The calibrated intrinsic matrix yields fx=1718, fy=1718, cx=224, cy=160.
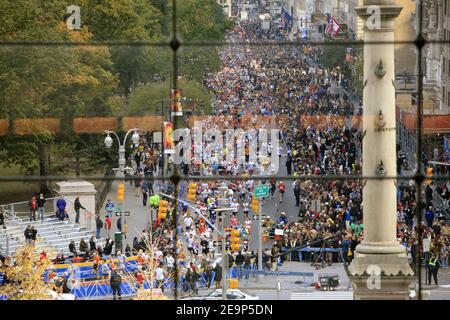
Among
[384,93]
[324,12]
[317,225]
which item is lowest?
[317,225]

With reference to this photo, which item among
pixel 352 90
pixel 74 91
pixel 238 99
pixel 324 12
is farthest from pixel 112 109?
pixel 324 12

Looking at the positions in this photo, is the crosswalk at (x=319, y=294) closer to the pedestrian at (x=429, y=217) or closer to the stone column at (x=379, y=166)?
the stone column at (x=379, y=166)

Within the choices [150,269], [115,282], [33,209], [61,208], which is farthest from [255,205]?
[115,282]

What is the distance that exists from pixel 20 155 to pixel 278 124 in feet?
49.6

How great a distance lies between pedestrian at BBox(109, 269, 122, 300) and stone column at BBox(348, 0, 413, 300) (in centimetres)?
590

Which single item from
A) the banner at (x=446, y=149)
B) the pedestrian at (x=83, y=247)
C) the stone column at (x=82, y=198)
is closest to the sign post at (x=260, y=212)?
the pedestrian at (x=83, y=247)

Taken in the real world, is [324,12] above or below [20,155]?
above

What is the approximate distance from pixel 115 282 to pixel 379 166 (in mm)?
7923

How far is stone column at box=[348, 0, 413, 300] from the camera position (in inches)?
845

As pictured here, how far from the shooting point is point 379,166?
2255cm

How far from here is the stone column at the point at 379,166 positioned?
70.4ft

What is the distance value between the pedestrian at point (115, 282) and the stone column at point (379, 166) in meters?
5.90

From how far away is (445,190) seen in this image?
4141 centimetres

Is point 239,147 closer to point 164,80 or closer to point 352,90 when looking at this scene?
point 164,80
